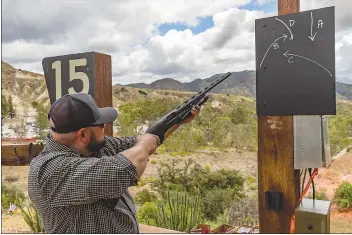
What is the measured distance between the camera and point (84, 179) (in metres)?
1.05

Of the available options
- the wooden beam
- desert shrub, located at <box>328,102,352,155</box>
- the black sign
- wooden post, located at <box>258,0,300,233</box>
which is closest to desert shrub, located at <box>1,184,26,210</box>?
the black sign

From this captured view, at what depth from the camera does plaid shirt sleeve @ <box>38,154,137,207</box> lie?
105 cm

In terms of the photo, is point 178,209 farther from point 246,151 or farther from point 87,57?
point 246,151

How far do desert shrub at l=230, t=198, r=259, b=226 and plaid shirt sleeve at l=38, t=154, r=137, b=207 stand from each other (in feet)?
14.9

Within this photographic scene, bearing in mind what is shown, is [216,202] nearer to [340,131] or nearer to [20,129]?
[340,131]

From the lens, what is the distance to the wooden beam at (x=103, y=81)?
6.25ft

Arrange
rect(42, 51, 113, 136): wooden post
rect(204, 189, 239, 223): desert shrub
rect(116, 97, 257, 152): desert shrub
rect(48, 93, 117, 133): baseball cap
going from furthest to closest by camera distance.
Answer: rect(116, 97, 257, 152): desert shrub
rect(204, 189, 239, 223): desert shrub
rect(42, 51, 113, 136): wooden post
rect(48, 93, 117, 133): baseball cap

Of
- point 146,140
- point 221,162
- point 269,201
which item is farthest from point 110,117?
point 221,162

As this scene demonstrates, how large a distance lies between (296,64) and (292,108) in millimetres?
200

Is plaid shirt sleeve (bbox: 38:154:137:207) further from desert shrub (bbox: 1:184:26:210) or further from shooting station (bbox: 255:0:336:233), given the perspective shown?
desert shrub (bbox: 1:184:26:210)

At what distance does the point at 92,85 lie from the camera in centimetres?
190

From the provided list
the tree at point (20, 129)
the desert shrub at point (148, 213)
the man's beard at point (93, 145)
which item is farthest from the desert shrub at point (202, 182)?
the tree at point (20, 129)

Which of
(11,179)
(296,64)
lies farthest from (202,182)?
(11,179)

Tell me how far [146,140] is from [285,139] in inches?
28.7
